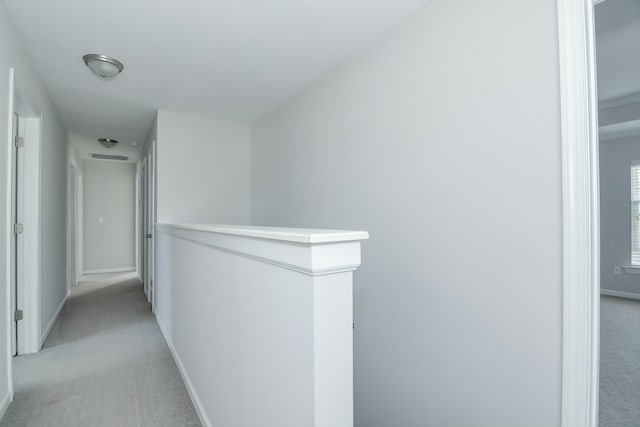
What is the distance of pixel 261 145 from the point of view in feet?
12.2

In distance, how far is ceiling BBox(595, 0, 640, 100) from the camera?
1.81 m

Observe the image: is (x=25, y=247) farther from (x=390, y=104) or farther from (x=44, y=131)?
(x=390, y=104)

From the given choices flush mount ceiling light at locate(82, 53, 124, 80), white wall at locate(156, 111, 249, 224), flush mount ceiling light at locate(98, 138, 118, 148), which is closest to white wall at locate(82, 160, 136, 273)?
flush mount ceiling light at locate(98, 138, 118, 148)

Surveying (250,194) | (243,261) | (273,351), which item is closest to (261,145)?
(250,194)

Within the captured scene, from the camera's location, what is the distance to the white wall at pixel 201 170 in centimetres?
345

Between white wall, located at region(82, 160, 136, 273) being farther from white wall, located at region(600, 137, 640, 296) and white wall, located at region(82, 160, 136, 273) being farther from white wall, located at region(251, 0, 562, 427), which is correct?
white wall, located at region(600, 137, 640, 296)

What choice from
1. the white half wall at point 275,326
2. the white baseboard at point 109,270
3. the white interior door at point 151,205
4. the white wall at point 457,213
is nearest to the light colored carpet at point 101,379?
the white half wall at point 275,326

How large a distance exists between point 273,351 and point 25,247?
2561mm

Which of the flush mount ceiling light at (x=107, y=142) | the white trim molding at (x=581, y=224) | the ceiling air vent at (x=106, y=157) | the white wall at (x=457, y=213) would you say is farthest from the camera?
the ceiling air vent at (x=106, y=157)

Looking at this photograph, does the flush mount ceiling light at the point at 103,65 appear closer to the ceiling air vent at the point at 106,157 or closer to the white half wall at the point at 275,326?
the white half wall at the point at 275,326

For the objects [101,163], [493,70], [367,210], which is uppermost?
[101,163]

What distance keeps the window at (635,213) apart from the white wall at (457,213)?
Answer: 159 inches

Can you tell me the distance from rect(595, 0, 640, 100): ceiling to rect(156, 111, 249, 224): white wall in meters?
3.35

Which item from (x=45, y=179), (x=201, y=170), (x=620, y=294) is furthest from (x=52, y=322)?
(x=620, y=294)
